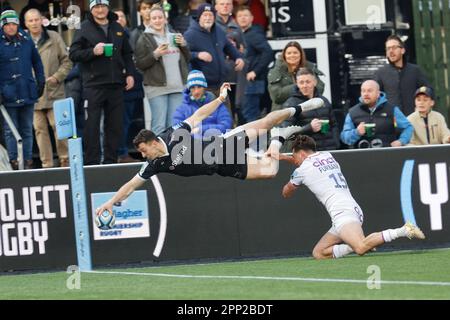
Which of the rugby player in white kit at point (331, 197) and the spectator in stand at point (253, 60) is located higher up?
the spectator in stand at point (253, 60)

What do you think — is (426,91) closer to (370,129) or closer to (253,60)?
(370,129)

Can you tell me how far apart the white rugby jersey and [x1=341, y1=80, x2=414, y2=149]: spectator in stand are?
177 cm

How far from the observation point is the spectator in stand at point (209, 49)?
1872 centimetres

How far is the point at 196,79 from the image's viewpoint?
57.5 feet

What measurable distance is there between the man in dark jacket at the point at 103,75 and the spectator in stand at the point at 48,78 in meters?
0.82

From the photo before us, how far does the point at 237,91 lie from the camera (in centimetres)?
1978

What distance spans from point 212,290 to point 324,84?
6.82 meters

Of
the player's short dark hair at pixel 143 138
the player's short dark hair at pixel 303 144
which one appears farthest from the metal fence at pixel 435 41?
the player's short dark hair at pixel 143 138

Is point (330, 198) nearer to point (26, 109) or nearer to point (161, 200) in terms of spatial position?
point (161, 200)

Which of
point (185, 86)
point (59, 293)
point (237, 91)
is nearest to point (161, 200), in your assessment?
point (185, 86)

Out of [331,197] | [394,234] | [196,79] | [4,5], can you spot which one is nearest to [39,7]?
[4,5]

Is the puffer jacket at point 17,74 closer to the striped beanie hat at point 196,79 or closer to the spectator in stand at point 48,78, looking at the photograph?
the spectator in stand at point 48,78

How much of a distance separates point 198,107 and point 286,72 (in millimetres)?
1440

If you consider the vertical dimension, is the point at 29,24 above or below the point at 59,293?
above
